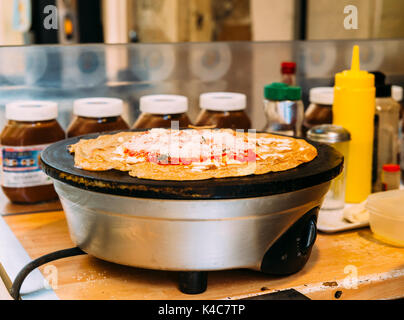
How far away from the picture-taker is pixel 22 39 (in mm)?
1609

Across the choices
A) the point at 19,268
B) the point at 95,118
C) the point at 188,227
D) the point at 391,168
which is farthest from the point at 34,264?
the point at 391,168

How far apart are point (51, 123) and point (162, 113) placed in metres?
0.29

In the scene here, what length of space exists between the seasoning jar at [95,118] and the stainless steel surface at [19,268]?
349 mm

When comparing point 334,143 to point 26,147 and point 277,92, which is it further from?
point 26,147

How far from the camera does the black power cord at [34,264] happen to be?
94 cm

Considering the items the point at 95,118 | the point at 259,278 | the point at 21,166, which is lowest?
the point at 259,278

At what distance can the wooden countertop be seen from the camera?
962 millimetres

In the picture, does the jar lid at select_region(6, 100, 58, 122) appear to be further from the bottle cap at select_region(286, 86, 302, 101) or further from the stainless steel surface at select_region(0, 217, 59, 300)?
the bottle cap at select_region(286, 86, 302, 101)

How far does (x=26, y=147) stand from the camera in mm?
1361

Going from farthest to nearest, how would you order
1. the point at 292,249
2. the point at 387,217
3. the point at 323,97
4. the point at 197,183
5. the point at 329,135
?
1. the point at 323,97
2. the point at 329,135
3. the point at 387,217
4. the point at 292,249
5. the point at 197,183

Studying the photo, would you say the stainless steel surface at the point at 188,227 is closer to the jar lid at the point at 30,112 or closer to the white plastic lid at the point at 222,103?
the jar lid at the point at 30,112

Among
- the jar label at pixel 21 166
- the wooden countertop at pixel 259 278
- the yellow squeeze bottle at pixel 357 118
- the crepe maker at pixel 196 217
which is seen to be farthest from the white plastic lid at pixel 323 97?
the jar label at pixel 21 166

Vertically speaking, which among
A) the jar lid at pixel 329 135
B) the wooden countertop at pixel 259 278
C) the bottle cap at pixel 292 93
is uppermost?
the bottle cap at pixel 292 93
